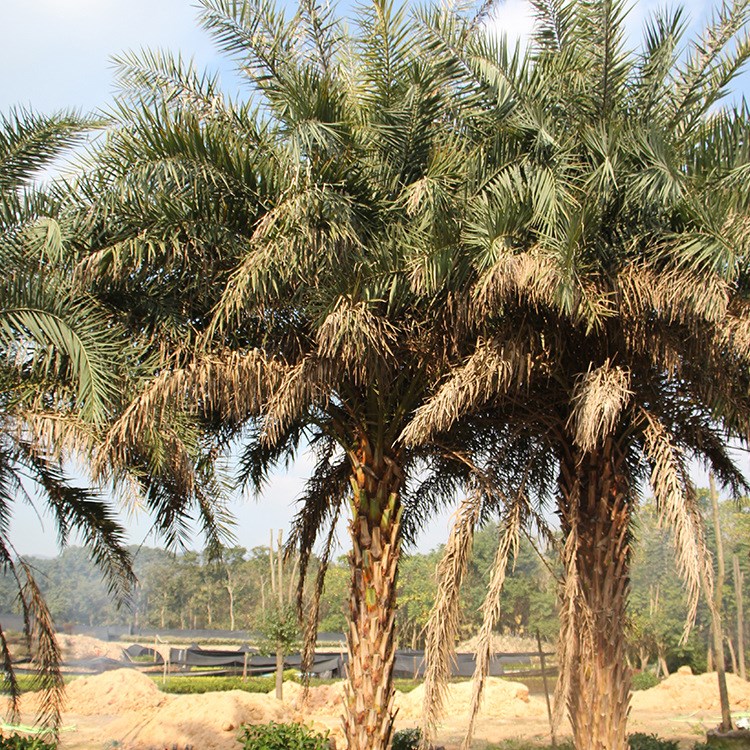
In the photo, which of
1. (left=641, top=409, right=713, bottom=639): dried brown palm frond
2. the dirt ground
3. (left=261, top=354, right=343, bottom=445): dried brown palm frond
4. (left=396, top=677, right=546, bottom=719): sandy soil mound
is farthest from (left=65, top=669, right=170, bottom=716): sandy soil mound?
(left=641, top=409, right=713, bottom=639): dried brown palm frond

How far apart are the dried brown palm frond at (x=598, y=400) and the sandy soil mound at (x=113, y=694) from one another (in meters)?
18.6

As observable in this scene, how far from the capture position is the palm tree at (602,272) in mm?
6527

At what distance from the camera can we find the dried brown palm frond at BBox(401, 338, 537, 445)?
7.00 metres

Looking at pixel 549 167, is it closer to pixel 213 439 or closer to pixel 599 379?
pixel 599 379

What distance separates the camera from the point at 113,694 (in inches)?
891

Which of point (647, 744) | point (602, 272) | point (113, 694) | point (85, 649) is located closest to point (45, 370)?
point (602, 272)

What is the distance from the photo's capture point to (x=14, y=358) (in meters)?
7.91

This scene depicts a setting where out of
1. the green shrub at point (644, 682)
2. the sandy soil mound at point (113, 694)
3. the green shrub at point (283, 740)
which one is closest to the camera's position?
the green shrub at point (283, 740)

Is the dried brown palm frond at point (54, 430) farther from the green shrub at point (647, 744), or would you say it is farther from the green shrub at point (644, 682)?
the green shrub at point (644, 682)

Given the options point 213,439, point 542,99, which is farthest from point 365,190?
point 213,439

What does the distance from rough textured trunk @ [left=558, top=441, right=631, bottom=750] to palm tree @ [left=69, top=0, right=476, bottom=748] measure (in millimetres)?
1780

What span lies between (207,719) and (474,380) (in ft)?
45.1

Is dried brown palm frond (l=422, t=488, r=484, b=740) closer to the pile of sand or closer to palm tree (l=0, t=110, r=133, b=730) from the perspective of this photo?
palm tree (l=0, t=110, r=133, b=730)

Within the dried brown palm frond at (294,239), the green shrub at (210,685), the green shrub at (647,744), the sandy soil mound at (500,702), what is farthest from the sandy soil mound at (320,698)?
the dried brown palm frond at (294,239)
